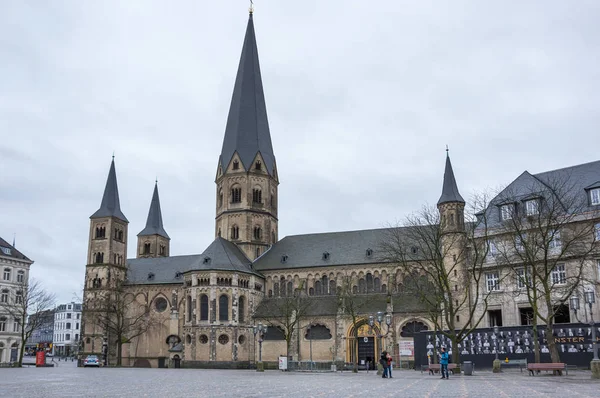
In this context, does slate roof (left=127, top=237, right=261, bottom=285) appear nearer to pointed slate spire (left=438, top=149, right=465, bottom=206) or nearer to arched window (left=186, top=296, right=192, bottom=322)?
arched window (left=186, top=296, right=192, bottom=322)

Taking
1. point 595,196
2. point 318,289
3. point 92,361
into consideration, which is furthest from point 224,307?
point 595,196

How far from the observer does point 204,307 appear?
75625 mm

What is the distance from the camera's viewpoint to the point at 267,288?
271 ft

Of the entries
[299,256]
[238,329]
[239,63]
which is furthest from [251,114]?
[238,329]

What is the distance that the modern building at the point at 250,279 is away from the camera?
7119 cm

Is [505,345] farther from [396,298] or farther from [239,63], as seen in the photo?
[239,63]

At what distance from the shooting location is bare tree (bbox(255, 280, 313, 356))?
237 feet

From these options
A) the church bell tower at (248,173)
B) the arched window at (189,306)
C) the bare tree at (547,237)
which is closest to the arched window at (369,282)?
the church bell tower at (248,173)

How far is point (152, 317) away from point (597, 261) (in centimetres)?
6075

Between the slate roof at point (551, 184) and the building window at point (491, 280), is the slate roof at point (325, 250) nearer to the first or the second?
the building window at point (491, 280)

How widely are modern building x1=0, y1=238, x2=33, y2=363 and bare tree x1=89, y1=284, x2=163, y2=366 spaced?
10.1m

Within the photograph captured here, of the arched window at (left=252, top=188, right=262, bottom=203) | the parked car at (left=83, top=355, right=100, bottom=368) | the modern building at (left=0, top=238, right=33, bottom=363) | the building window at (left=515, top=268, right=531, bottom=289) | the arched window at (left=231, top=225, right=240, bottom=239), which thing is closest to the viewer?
the building window at (left=515, top=268, right=531, bottom=289)

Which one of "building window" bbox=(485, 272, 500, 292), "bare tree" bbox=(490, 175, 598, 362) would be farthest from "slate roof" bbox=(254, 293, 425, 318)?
"bare tree" bbox=(490, 175, 598, 362)

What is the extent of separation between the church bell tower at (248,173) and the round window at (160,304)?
1236 centimetres
